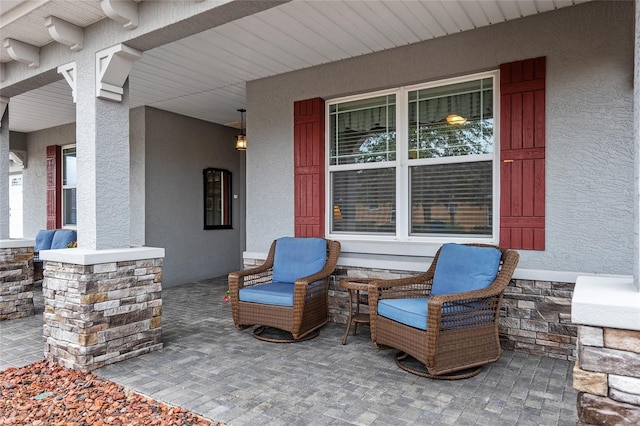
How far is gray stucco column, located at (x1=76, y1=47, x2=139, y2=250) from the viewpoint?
132 inches

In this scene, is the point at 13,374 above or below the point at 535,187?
below

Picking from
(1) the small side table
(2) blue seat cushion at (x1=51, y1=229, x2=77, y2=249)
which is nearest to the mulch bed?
(1) the small side table

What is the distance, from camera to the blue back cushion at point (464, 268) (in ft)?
10.5

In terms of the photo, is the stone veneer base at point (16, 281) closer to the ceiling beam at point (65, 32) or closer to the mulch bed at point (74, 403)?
the mulch bed at point (74, 403)

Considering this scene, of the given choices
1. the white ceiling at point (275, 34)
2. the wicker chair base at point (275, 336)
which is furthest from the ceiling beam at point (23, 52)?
the wicker chair base at point (275, 336)

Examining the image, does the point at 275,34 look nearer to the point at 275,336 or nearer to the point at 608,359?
the point at 275,336

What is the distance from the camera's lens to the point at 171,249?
6.71 meters

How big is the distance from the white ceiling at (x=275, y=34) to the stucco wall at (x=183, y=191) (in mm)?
1055

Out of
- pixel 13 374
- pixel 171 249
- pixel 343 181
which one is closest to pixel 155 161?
pixel 171 249

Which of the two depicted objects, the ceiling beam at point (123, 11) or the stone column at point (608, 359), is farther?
the ceiling beam at point (123, 11)

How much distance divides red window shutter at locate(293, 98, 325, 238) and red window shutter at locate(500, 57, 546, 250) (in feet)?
6.30

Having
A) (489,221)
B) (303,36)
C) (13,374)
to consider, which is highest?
(303,36)

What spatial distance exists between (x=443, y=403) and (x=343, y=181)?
270cm

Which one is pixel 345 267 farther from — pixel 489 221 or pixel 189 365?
pixel 189 365
